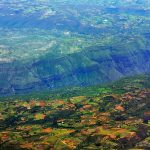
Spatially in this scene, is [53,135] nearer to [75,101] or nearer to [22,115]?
[22,115]

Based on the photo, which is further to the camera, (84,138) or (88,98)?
(88,98)

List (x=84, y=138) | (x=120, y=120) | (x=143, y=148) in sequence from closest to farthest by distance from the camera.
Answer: (x=143, y=148) → (x=84, y=138) → (x=120, y=120)

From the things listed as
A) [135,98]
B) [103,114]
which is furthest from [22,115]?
[135,98]

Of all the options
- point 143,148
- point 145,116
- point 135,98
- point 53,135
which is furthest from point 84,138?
point 135,98

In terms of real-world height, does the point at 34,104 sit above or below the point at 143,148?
below

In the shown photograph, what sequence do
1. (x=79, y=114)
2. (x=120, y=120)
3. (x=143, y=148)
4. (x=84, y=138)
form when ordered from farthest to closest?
1. (x=79, y=114)
2. (x=120, y=120)
3. (x=84, y=138)
4. (x=143, y=148)

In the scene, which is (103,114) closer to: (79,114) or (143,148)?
(79,114)

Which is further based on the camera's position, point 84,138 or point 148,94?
point 148,94

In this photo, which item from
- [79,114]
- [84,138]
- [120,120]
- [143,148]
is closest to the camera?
[143,148]

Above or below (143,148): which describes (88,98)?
below
